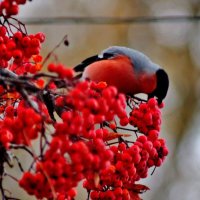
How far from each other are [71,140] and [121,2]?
21.7 feet

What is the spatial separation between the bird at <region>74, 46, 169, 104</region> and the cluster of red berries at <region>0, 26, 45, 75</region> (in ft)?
1.38

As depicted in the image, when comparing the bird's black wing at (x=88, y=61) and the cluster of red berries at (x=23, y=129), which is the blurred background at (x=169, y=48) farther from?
the cluster of red berries at (x=23, y=129)

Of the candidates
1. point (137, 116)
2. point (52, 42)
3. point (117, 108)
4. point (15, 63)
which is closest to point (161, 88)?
point (137, 116)

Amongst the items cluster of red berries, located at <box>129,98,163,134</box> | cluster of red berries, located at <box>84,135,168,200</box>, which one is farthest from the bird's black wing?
cluster of red berries, located at <box>84,135,168,200</box>

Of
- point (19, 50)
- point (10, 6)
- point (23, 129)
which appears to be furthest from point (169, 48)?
point (23, 129)

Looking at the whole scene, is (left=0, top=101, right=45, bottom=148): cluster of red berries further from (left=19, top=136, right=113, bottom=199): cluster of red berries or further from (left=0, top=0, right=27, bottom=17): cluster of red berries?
(left=0, top=0, right=27, bottom=17): cluster of red berries

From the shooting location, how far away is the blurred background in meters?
7.30

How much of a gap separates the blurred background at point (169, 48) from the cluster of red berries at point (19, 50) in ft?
17.9

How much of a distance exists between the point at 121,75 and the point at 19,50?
2.20 ft

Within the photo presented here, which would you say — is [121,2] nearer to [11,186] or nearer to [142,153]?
[11,186]

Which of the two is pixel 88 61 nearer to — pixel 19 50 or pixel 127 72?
pixel 127 72

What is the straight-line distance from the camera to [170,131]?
24.1ft

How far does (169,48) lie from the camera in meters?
7.71

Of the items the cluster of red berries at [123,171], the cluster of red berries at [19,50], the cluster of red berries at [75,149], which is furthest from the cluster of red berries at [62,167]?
the cluster of red berries at [19,50]
